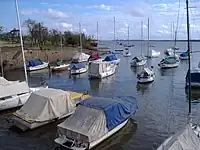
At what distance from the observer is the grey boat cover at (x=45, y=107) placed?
20.7 m

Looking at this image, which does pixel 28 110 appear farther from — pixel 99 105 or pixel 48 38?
pixel 48 38

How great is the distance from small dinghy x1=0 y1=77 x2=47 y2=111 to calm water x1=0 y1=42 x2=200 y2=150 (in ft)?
3.57

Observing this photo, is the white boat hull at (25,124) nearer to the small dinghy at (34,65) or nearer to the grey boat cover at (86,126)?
the grey boat cover at (86,126)

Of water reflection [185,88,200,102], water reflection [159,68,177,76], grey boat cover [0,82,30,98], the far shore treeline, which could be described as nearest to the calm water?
water reflection [185,88,200,102]

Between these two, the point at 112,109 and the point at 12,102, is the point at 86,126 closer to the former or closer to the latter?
the point at 112,109

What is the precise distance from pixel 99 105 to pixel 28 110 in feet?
20.8

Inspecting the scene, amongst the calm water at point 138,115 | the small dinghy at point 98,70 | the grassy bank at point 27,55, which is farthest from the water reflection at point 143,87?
the grassy bank at point 27,55

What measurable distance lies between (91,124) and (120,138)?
3242 mm

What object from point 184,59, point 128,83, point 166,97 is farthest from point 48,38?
point 166,97

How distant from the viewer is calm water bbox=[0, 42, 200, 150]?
1866 centimetres

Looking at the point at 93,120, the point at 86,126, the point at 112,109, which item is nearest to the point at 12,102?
the point at 86,126

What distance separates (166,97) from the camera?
104 feet

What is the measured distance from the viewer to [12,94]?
26.1m

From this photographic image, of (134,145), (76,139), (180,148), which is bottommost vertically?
(134,145)
